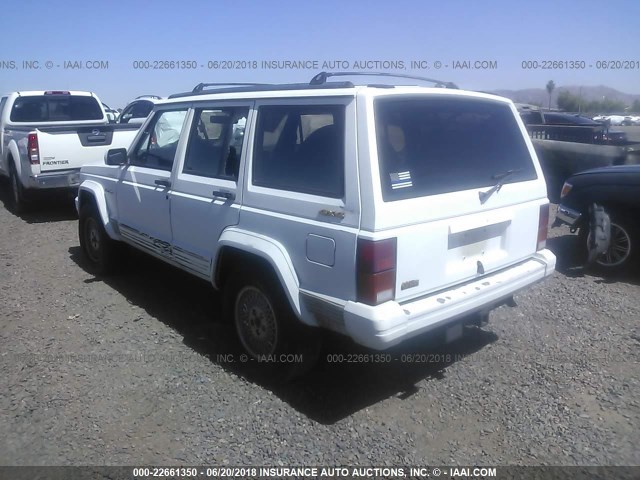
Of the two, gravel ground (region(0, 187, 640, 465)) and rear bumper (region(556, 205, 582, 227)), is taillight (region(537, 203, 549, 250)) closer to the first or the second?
gravel ground (region(0, 187, 640, 465))

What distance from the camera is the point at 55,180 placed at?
8586 mm

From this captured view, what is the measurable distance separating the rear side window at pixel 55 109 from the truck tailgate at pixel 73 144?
1.78m

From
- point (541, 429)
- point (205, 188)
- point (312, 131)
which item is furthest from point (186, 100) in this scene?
point (541, 429)

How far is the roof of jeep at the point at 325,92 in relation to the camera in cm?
321

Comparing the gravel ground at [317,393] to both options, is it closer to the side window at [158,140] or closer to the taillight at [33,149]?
the side window at [158,140]

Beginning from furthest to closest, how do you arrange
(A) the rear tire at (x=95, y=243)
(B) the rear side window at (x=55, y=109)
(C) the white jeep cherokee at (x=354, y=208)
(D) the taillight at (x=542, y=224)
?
(B) the rear side window at (x=55, y=109) → (A) the rear tire at (x=95, y=243) → (D) the taillight at (x=542, y=224) → (C) the white jeep cherokee at (x=354, y=208)

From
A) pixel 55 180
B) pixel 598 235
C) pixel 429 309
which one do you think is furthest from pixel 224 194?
pixel 55 180

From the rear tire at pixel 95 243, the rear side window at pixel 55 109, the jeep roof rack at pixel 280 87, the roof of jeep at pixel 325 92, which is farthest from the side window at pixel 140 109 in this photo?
the roof of jeep at pixel 325 92

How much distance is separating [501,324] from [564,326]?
51cm

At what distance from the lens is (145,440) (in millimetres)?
3279

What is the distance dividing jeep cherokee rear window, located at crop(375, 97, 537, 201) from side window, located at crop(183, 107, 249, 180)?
1.18m

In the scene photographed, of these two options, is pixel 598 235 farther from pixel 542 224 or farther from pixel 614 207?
pixel 542 224

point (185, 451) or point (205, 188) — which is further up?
point (205, 188)

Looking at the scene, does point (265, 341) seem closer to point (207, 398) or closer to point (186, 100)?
point (207, 398)
